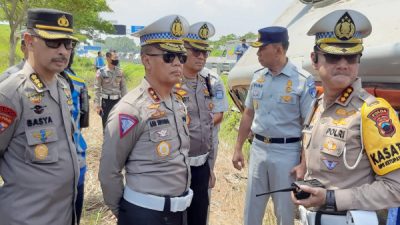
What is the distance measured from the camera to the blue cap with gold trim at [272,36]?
129 inches

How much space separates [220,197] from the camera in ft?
15.9

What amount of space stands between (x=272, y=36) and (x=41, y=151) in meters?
1.93

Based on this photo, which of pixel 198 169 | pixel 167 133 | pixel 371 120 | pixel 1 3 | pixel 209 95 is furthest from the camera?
pixel 1 3

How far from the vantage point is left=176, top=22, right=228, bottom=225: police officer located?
3.10 m

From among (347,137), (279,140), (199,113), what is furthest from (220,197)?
(347,137)

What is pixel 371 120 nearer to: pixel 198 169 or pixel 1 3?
pixel 198 169

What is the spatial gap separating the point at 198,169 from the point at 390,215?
136cm

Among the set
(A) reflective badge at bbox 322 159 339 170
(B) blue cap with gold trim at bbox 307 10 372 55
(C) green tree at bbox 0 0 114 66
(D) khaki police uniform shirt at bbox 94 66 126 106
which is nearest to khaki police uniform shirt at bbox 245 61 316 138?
(B) blue cap with gold trim at bbox 307 10 372 55

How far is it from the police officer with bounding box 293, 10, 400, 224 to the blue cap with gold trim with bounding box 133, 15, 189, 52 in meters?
0.75

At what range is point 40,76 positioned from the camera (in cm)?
228

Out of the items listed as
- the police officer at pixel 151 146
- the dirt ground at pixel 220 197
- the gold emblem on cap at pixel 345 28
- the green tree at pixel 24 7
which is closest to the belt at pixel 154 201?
the police officer at pixel 151 146

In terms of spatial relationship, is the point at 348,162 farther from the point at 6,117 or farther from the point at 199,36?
the point at 199,36

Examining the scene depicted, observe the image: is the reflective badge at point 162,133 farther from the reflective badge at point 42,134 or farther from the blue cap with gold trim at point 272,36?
the blue cap with gold trim at point 272,36

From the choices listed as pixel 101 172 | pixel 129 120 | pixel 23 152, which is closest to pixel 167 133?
pixel 129 120
